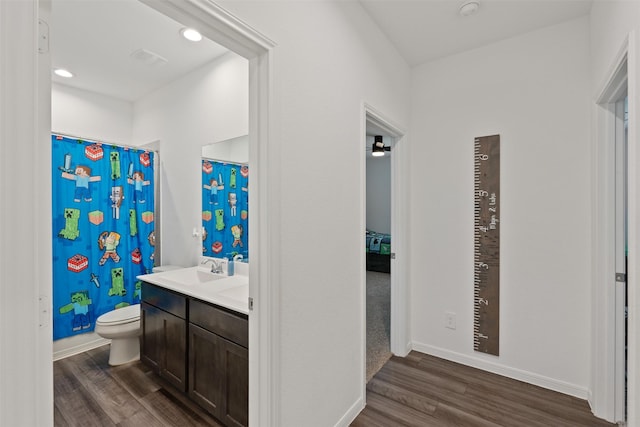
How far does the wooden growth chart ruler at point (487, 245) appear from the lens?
8.14ft

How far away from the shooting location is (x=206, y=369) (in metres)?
1.82

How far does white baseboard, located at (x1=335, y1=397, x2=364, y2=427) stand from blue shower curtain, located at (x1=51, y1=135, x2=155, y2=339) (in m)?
2.49

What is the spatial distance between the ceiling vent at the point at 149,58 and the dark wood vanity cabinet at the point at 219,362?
7.25 ft

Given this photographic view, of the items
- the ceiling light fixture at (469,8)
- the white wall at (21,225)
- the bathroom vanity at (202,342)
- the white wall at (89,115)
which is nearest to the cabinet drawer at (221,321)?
the bathroom vanity at (202,342)

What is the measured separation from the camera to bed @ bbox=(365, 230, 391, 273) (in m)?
6.14

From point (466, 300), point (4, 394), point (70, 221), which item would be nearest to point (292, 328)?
point (4, 394)

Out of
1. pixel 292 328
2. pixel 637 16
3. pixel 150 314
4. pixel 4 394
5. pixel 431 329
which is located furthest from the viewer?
pixel 431 329

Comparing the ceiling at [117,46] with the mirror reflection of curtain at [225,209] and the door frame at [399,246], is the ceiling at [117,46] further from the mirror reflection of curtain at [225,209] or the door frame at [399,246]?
the door frame at [399,246]

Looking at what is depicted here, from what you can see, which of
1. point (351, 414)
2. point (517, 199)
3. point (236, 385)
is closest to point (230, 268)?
point (236, 385)

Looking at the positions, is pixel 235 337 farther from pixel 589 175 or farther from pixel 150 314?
pixel 589 175

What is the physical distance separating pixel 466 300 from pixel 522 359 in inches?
22.6

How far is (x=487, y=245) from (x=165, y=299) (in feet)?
8.37

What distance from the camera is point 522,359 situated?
2.39 metres

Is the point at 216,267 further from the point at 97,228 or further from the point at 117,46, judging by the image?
the point at 117,46
